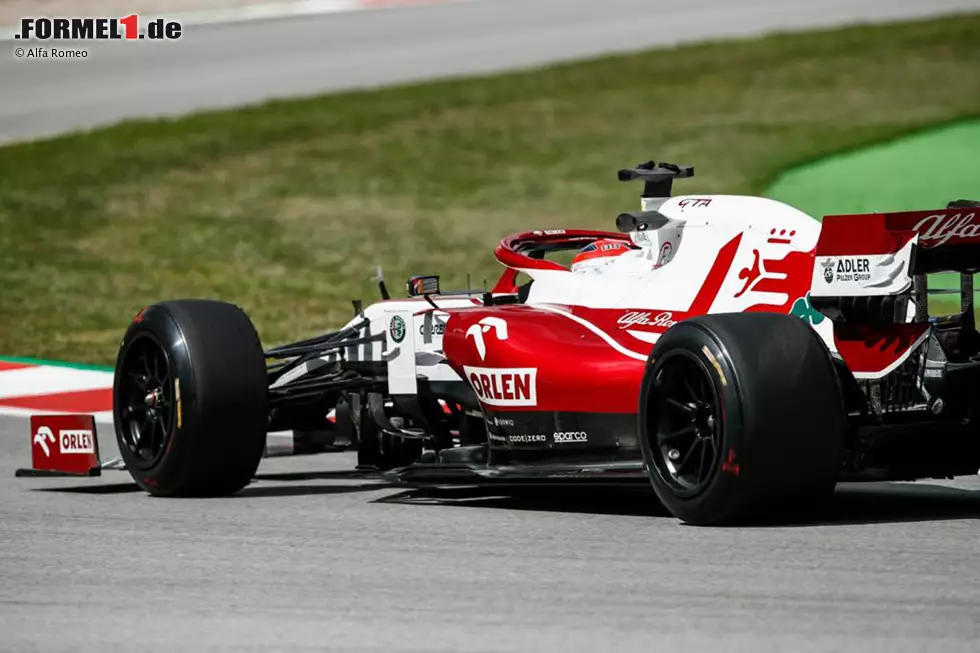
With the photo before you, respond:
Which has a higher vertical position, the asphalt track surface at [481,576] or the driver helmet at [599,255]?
the driver helmet at [599,255]

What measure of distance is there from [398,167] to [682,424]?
16.1 meters

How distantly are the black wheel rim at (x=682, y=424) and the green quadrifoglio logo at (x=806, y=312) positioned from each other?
2.39 feet

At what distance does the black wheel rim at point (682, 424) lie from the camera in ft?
24.5

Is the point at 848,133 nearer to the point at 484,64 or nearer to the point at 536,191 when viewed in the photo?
the point at 536,191

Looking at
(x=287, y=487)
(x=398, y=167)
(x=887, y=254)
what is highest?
(x=398, y=167)

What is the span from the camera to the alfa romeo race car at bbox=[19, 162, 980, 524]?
286 inches

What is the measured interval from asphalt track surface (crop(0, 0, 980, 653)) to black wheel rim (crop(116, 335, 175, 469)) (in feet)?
0.90

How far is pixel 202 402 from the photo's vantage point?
9.05m

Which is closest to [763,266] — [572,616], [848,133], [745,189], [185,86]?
[572,616]

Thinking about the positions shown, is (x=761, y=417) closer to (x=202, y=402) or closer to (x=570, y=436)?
(x=570, y=436)

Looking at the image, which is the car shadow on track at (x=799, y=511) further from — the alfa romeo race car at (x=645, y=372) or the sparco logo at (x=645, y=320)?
the sparco logo at (x=645, y=320)

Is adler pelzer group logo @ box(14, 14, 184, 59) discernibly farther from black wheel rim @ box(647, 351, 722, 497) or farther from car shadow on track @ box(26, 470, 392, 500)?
black wheel rim @ box(647, 351, 722, 497)

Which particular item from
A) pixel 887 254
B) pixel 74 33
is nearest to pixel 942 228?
pixel 887 254

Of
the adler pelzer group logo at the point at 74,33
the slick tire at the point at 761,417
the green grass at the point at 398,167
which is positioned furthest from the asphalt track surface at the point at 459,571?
the adler pelzer group logo at the point at 74,33
